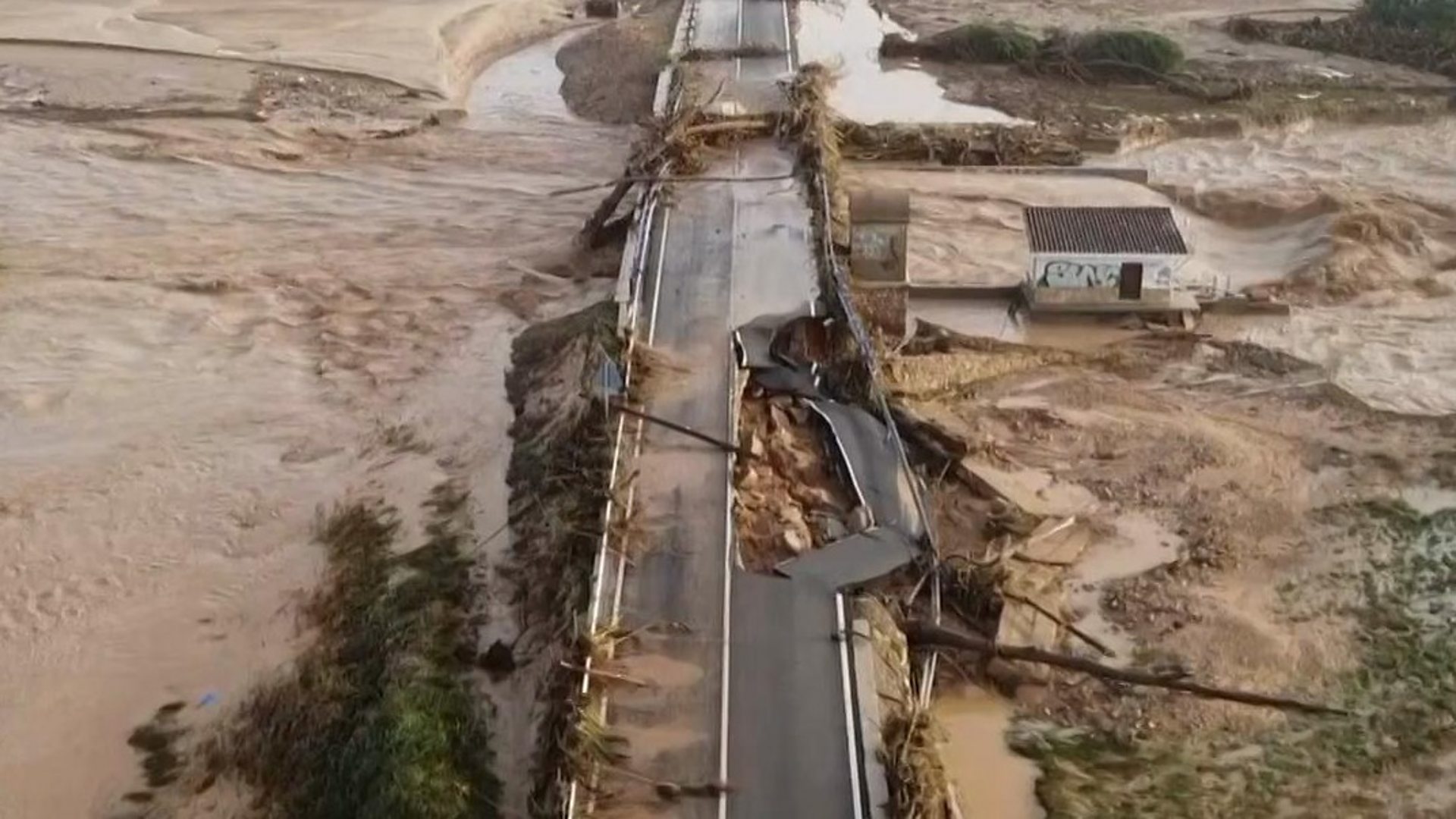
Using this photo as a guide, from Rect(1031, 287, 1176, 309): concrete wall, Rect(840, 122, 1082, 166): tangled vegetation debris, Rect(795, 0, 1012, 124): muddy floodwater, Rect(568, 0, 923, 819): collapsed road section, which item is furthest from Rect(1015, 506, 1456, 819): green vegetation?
Rect(795, 0, 1012, 124): muddy floodwater

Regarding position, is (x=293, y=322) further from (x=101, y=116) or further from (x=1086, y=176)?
(x=1086, y=176)

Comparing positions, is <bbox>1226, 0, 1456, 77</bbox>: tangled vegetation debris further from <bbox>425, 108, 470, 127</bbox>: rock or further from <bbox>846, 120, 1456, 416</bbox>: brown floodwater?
<bbox>425, 108, 470, 127</bbox>: rock

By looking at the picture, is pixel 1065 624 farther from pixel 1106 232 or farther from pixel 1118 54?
pixel 1118 54

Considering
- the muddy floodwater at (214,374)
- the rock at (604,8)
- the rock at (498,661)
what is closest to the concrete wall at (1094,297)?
the muddy floodwater at (214,374)

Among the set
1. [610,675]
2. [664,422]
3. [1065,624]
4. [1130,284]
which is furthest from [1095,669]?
[1130,284]

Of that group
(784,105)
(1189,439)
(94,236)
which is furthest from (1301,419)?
(94,236)

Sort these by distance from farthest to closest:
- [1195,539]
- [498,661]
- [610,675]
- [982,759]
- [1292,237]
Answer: [1292,237], [1195,539], [498,661], [982,759], [610,675]
